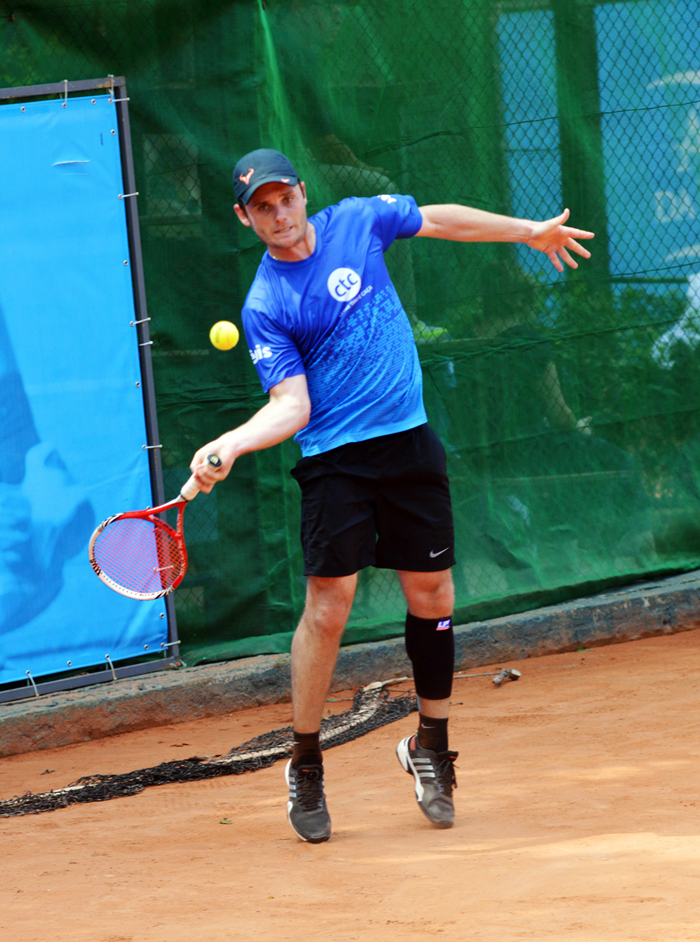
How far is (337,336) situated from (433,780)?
128 cm

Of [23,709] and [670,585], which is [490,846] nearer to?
[23,709]

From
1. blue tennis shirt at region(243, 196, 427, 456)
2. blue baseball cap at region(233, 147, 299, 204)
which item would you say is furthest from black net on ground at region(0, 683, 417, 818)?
blue baseball cap at region(233, 147, 299, 204)

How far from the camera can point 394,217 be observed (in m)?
3.19

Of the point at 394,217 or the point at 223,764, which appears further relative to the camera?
the point at 223,764

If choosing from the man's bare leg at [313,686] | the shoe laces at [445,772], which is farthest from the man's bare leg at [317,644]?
the shoe laces at [445,772]

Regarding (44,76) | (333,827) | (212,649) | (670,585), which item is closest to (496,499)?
(670,585)

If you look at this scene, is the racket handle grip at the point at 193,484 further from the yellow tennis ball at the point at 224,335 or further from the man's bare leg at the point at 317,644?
the yellow tennis ball at the point at 224,335

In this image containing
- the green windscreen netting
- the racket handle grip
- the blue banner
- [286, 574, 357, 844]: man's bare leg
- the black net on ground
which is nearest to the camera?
the racket handle grip

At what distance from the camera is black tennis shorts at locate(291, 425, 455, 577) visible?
3.02m

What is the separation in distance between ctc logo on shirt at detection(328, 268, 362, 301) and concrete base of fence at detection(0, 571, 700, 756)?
2254 mm

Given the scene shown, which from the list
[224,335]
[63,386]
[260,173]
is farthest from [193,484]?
[63,386]

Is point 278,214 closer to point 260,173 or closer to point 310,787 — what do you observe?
point 260,173

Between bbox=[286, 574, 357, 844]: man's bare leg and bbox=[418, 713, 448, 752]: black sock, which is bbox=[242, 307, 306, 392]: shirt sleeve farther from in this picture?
bbox=[418, 713, 448, 752]: black sock

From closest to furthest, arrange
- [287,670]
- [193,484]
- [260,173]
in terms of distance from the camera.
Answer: [193,484] < [260,173] < [287,670]
